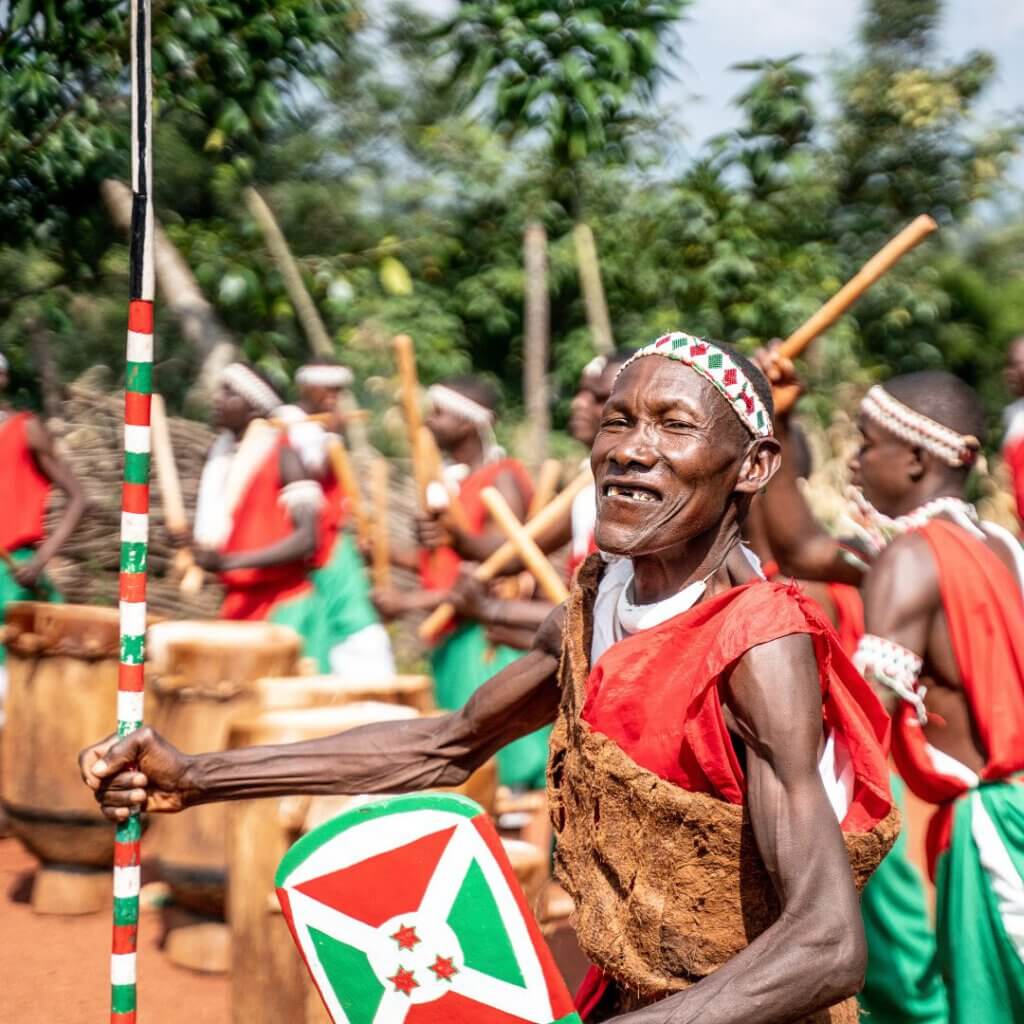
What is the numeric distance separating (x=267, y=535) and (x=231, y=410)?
0.73 metres

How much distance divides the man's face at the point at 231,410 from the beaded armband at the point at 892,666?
4.17 meters

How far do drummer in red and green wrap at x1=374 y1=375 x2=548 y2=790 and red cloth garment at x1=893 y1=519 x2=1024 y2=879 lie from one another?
2.60m

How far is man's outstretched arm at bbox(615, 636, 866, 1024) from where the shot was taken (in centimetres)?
167

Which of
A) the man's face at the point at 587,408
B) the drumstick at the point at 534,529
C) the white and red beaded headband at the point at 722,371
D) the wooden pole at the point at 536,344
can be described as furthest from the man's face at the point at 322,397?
the white and red beaded headband at the point at 722,371

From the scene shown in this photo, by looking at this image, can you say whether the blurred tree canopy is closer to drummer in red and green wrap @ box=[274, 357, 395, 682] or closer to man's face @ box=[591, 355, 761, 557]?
drummer in red and green wrap @ box=[274, 357, 395, 682]

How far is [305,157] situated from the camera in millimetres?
11992

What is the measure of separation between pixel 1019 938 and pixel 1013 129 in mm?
14276

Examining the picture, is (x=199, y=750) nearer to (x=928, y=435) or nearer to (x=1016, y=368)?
(x=928, y=435)

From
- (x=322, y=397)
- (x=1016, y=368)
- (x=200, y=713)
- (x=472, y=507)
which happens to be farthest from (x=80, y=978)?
(x=1016, y=368)

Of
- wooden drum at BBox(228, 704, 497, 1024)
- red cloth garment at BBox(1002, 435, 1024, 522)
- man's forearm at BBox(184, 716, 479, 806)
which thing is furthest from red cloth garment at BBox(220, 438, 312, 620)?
man's forearm at BBox(184, 716, 479, 806)

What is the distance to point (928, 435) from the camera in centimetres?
356

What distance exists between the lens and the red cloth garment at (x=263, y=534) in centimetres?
627

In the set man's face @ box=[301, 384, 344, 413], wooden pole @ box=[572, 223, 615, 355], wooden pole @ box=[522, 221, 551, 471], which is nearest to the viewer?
man's face @ box=[301, 384, 344, 413]

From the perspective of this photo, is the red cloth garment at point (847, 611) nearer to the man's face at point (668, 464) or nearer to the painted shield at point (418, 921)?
the man's face at point (668, 464)
